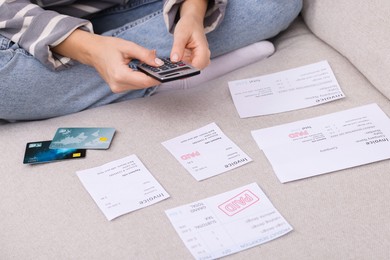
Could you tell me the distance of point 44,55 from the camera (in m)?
1.09

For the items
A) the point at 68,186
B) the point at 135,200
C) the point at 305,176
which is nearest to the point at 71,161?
the point at 68,186

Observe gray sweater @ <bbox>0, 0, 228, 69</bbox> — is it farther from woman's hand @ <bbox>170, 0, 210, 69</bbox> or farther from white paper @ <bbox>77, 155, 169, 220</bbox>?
white paper @ <bbox>77, 155, 169, 220</bbox>

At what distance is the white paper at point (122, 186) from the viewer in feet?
2.97

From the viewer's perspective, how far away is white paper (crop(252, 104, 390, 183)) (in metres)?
0.94

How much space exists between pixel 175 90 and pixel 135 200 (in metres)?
0.38

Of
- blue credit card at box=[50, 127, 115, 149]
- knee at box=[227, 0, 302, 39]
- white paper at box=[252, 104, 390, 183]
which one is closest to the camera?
white paper at box=[252, 104, 390, 183]

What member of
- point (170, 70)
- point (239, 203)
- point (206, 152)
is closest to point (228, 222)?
point (239, 203)

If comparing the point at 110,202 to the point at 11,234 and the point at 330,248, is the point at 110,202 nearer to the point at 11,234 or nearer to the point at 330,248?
the point at 11,234

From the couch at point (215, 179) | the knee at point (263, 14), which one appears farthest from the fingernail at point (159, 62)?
the knee at point (263, 14)

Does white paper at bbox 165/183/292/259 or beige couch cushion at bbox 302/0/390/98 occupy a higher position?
beige couch cushion at bbox 302/0/390/98

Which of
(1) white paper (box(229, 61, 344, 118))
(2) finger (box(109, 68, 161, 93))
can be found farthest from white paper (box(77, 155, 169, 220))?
(1) white paper (box(229, 61, 344, 118))

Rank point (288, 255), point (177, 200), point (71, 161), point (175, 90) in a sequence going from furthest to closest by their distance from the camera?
point (175, 90) < point (71, 161) < point (177, 200) < point (288, 255)

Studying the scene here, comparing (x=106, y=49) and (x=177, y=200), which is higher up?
(x=106, y=49)

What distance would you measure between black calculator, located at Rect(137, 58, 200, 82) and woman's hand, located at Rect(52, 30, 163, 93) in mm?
13
